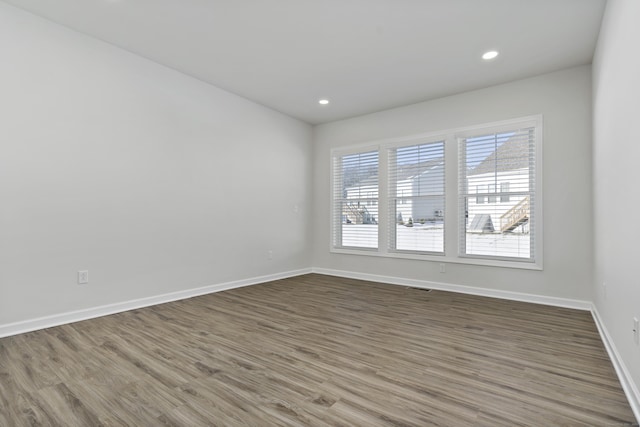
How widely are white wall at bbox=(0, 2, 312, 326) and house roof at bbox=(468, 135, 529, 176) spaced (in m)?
3.22

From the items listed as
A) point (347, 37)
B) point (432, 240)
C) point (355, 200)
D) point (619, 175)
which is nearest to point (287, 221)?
point (355, 200)

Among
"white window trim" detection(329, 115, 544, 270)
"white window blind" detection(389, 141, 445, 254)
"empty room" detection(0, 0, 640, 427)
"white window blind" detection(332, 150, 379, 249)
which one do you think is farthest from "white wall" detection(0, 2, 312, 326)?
"white window blind" detection(389, 141, 445, 254)

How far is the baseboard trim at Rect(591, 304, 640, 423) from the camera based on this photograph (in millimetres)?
1661

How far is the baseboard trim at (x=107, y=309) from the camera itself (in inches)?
109

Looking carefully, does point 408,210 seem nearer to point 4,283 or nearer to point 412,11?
point 412,11

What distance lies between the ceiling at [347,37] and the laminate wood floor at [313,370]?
2735 millimetres

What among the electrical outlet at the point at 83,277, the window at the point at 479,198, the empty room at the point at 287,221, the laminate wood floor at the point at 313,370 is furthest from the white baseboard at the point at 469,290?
the electrical outlet at the point at 83,277

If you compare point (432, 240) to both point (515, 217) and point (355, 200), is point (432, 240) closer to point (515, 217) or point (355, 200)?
point (515, 217)

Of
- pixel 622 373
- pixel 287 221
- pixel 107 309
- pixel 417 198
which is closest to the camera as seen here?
pixel 622 373

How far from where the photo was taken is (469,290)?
4.36m

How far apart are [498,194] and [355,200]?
2207 millimetres

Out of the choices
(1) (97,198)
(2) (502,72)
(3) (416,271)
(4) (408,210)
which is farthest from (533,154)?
(1) (97,198)

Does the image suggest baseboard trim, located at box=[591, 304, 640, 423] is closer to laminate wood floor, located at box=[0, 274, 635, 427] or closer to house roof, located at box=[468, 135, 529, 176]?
laminate wood floor, located at box=[0, 274, 635, 427]

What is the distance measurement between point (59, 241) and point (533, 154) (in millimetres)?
5175
